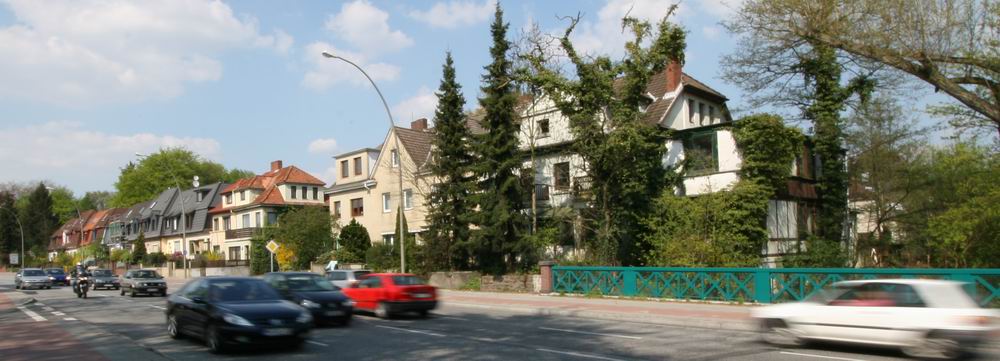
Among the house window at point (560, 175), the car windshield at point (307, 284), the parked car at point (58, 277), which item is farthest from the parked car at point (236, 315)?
the parked car at point (58, 277)

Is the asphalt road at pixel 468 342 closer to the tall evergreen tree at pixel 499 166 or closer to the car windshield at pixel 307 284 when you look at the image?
the car windshield at pixel 307 284

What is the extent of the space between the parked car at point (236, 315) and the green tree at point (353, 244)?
29146 millimetres

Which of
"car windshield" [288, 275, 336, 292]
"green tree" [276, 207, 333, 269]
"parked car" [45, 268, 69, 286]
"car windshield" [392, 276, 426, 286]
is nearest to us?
"car windshield" [288, 275, 336, 292]

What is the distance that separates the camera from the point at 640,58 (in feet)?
94.5

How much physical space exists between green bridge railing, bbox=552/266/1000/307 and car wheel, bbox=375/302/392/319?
28.2 feet

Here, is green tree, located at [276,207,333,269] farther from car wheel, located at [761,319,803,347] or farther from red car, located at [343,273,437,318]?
car wheel, located at [761,319,803,347]

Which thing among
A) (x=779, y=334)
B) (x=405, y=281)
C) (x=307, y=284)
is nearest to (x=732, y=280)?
(x=779, y=334)

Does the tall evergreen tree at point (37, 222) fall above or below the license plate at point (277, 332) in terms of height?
above

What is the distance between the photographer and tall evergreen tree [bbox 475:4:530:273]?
102 ft

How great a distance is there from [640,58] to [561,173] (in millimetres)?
7959

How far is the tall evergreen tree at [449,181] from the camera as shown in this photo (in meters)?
33.5

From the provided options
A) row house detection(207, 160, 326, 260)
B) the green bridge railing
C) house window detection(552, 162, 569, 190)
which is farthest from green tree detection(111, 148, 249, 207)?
the green bridge railing

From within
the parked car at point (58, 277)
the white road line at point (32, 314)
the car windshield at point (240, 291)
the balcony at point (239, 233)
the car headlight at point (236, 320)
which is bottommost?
the parked car at point (58, 277)

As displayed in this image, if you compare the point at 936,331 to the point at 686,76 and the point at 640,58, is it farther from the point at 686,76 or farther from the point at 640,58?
the point at 686,76
